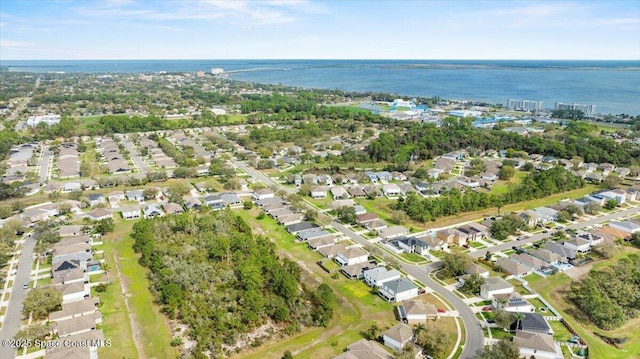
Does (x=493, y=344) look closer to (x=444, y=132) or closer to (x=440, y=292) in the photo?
(x=440, y=292)

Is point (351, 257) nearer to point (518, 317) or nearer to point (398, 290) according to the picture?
point (398, 290)

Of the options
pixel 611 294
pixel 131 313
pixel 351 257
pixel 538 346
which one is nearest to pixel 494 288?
pixel 538 346

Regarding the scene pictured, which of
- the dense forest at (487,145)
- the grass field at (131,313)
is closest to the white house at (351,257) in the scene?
the grass field at (131,313)

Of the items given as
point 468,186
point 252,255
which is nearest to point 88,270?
point 252,255

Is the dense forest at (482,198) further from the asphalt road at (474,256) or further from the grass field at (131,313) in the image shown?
the grass field at (131,313)

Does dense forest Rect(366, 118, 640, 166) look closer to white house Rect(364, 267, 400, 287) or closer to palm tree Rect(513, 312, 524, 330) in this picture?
white house Rect(364, 267, 400, 287)

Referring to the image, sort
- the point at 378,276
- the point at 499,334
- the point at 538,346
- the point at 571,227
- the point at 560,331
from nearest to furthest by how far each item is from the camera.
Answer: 1. the point at 538,346
2. the point at 499,334
3. the point at 560,331
4. the point at 378,276
5. the point at 571,227
